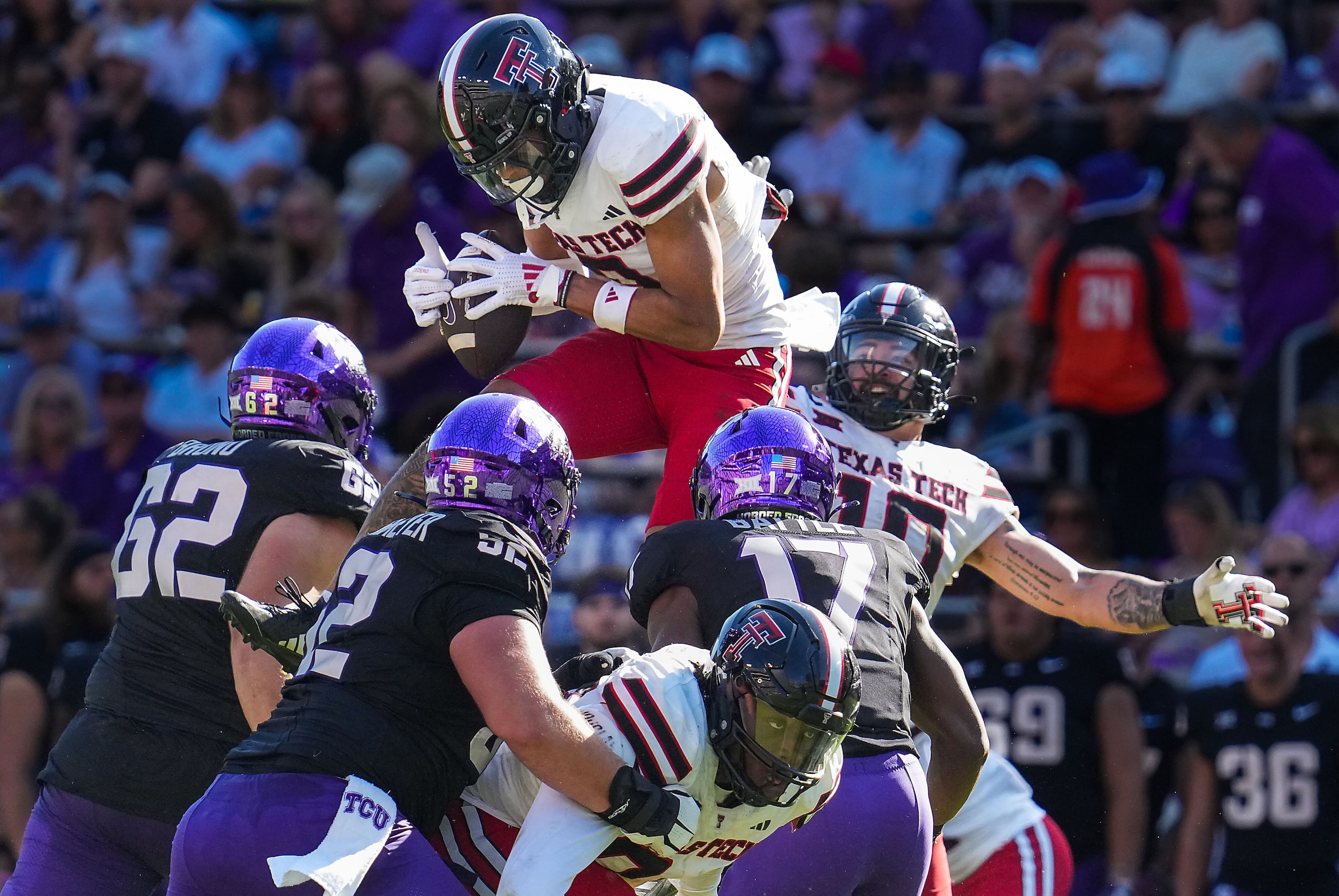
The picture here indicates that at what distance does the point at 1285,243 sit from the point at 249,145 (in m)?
6.31

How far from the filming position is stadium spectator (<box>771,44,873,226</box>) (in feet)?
37.1

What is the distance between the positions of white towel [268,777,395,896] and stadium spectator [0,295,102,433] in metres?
7.05

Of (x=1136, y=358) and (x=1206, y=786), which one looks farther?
(x=1136, y=358)

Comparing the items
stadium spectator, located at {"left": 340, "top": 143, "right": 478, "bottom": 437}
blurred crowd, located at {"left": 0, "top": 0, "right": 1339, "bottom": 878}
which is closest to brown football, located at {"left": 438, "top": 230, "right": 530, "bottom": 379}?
blurred crowd, located at {"left": 0, "top": 0, "right": 1339, "bottom": 878}

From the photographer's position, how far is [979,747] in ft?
16.9

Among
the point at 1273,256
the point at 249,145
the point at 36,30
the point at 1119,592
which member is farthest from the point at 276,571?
the point at 36,30

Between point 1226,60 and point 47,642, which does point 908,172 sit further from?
point 47,642

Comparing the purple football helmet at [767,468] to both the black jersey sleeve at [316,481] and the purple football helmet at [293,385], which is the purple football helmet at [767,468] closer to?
the black jersey sleeve at [316,481]

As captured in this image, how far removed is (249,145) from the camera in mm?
12039

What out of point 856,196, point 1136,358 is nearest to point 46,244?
point 856,196

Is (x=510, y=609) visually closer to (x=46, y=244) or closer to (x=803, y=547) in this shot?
(x=803, y=547)

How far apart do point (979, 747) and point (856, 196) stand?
6.50 meters

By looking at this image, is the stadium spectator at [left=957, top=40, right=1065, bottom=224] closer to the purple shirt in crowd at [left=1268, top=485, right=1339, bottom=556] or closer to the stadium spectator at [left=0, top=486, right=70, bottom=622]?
the purple shirt in crowd at [left=1268, top=485, right=1339, bottom=556]

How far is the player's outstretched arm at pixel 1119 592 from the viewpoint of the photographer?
215 inches
